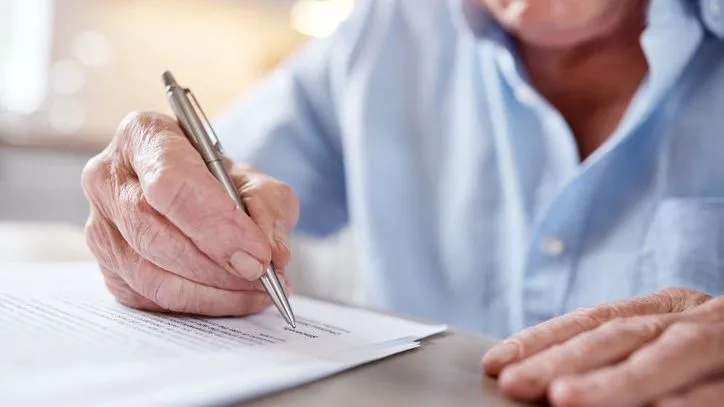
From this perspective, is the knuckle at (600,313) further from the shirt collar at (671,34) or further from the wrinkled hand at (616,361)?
the shirt collar at (671,34)

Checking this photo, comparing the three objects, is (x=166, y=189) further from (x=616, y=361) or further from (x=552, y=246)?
(x=552, y=246)

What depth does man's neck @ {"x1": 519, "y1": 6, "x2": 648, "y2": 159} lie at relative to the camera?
759 mm

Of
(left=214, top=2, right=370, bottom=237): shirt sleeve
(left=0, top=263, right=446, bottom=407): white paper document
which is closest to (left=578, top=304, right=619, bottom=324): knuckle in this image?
(left=0, top=263, right=446, bottom=407): white paper document

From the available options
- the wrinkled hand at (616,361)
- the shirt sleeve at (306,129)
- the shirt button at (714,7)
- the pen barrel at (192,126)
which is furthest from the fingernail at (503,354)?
the shirt sleeve at (306,129)

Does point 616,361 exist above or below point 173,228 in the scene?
below

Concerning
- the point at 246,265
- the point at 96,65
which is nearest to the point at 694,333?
the point at 246,265

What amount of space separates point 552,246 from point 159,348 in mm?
481

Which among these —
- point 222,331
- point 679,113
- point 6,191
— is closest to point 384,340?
point 222,331

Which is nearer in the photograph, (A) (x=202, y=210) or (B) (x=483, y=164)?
(A) (x=202, y=210)

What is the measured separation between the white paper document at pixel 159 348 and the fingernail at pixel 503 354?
6cm

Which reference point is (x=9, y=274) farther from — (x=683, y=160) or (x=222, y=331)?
(x=683, y=160)

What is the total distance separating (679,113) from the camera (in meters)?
0.69

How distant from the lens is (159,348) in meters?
0.36

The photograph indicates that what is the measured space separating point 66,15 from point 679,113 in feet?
7.45
